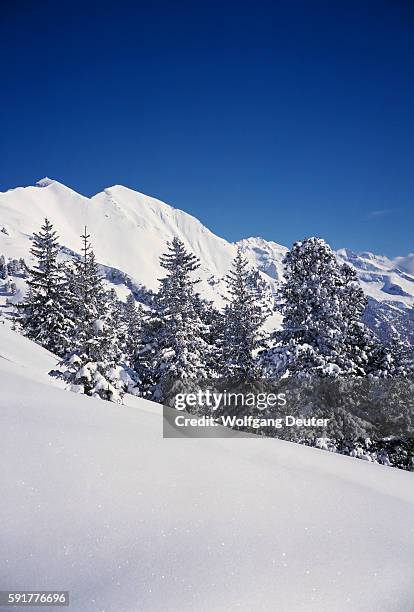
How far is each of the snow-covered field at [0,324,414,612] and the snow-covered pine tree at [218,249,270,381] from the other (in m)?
15.3

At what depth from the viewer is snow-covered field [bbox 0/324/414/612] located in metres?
2.73

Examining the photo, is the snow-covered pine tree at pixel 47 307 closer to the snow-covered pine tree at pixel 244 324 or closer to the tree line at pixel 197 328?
the tree line at pixel 197 328

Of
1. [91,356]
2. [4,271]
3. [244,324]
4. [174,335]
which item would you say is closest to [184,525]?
[91,356]

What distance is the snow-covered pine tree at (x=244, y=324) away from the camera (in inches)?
810

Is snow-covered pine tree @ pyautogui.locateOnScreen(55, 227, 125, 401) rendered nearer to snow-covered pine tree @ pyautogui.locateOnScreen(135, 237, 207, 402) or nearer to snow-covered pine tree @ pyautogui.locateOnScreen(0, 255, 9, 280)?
snow-covered pine tree @ pyautogui.locateOnScreen(135, 237, 207, 402)

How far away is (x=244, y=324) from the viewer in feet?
68.3

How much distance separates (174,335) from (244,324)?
3.90 metres

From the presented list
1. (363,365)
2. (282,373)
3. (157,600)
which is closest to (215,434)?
(157,600)

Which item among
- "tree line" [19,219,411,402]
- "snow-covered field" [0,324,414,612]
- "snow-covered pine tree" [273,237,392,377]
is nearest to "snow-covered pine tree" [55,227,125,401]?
"tree line" [19,219,411,402]

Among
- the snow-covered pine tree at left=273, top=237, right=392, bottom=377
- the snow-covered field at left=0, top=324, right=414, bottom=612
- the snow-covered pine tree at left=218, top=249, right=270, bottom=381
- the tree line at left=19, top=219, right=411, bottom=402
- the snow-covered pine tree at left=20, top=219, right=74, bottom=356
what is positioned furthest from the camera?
the snow-covered pine tree at left=20, top=219, right=74, bottom=356

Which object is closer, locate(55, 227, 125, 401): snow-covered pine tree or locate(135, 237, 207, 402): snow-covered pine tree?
locate(55, 227, 125, 401): snow-covered pine tree

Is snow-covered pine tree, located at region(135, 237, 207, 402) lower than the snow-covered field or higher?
higher

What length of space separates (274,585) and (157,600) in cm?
89

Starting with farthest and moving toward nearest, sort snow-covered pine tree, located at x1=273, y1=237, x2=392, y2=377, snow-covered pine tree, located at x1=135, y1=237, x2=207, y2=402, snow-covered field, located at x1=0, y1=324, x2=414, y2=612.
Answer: snow-covered pine tree, located at x1=135, y1=237, x2=207, y2=402
snow-covered pine tree, located at x1=273, y1=237, x2=392, y2=377
snow-covered field, located at x1=0, y1=324, x2=414, y2=612
